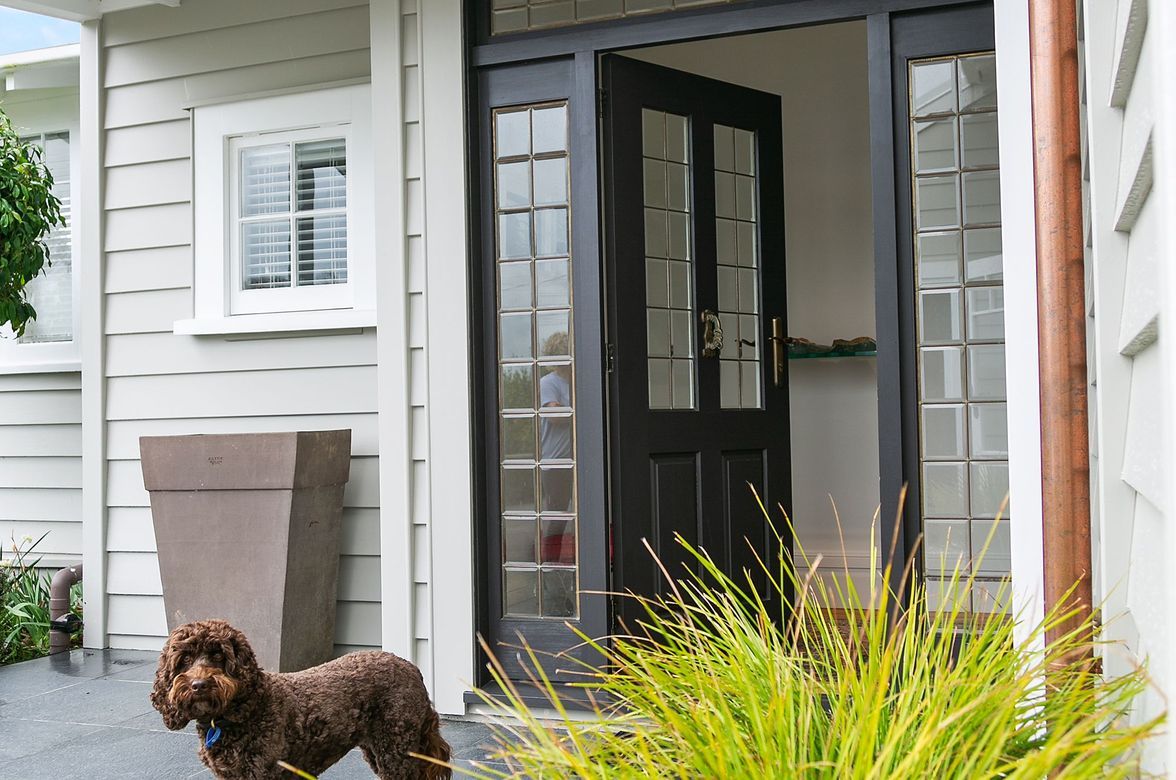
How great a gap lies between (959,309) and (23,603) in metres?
4.71

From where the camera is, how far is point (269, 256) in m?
5.02

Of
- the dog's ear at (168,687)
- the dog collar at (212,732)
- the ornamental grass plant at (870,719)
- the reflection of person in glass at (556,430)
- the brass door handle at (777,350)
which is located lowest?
the dog collar at (212,732)

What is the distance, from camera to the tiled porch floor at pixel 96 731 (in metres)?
3.51

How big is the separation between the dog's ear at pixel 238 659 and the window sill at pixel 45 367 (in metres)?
4.12

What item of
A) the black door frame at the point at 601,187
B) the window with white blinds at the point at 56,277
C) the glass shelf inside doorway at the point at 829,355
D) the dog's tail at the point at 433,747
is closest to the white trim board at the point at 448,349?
the black door frame at the point at 601,187

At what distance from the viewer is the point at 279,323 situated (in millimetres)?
4891

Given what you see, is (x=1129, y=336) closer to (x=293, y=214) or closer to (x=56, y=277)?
(x=293, y=214)

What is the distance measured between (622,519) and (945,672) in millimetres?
2843

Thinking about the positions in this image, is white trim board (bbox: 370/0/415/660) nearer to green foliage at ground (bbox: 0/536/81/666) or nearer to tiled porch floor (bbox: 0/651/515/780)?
tiled porch floor (bbox: 0/651/515/780)

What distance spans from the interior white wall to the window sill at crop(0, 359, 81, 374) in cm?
370

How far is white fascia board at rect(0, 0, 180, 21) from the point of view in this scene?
504cm

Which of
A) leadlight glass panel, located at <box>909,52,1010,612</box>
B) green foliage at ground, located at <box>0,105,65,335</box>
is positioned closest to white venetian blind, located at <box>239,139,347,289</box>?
green foliage at ground, located at <box>0,105,65,335</box>

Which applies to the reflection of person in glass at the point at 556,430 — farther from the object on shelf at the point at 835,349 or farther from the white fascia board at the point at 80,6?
the white fascia board at the point at 80,6

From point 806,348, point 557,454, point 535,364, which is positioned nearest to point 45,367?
point 535,364
